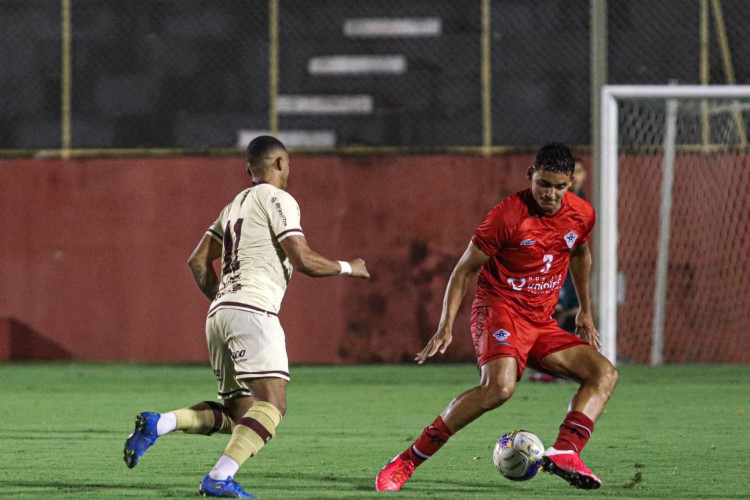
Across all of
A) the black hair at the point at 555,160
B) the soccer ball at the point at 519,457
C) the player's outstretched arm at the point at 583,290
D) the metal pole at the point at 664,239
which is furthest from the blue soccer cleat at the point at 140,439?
the metal pole at the point at 664,239

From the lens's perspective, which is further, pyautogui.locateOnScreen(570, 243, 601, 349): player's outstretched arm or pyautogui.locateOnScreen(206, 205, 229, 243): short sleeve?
pyautogui.locateOnScreen(570, 243, 601, 349): player's outstretched arm

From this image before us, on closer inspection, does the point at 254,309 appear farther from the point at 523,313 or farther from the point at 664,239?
the point at 664,239

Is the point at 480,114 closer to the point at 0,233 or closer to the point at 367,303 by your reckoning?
the point at 367,303

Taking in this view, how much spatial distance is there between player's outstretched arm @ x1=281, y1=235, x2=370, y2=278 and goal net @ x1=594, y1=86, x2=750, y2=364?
35.1ft

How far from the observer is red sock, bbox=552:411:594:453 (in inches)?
266

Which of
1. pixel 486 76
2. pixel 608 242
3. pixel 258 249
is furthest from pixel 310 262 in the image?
pixel 486 76

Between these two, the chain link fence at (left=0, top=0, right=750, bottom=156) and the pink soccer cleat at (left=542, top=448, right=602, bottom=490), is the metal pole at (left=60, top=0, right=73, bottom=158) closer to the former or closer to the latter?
the chain link fence at (left=0, top=0, right=750, bottom=156)

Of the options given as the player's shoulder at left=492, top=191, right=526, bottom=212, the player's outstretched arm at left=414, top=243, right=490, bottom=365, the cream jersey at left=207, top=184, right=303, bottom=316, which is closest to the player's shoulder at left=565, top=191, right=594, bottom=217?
the player's shoulder at left=492, top=191, right=526, bottom=212

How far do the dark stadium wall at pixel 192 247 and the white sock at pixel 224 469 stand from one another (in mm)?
10763

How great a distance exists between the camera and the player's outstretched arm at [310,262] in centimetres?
654

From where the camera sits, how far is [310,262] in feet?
21.5

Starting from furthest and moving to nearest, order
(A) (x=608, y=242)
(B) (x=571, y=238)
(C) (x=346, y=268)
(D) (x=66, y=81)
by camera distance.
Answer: (D) (x=66, y=81) → (A) (x=608, y=242) → (B) (x=571, y=238) → (C) (x=346, y=268)

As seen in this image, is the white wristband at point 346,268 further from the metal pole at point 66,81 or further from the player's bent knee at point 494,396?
the metal pole at point 66,81

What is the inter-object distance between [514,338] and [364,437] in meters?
2.53
